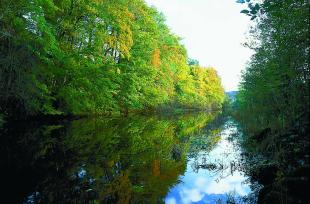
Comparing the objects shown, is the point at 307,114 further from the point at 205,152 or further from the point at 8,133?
the point at 8,133

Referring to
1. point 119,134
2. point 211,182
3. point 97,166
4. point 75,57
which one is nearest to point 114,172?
point 97,166

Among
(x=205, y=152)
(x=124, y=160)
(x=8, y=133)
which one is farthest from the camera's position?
(x=8, y=133)

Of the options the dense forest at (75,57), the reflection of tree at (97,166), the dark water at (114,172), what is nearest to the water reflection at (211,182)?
the dark water at (114,172)

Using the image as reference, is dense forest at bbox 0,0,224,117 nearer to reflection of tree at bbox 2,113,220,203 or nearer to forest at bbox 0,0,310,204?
forest at bbox 0,0,310,204

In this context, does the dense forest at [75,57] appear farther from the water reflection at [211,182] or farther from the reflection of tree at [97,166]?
the water reflection at [211,182]

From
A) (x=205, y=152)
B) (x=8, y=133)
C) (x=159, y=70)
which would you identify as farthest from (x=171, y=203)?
(x=159, y=70)

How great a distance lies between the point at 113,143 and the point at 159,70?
108 feet

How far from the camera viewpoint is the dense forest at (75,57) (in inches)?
771

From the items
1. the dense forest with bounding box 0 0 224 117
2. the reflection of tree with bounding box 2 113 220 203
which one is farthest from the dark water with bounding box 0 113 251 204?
the dense forest with bounding box 0 0 224 117

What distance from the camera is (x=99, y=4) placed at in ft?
98.6

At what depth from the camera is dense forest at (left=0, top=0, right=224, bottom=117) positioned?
64.3 ft

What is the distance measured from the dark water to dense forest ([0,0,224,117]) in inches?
204

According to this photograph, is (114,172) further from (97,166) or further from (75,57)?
(75,57)

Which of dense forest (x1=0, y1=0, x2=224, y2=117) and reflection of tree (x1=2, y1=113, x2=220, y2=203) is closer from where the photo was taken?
reflection of tree (x1=2, y1=113, x2=220, y2=203)
